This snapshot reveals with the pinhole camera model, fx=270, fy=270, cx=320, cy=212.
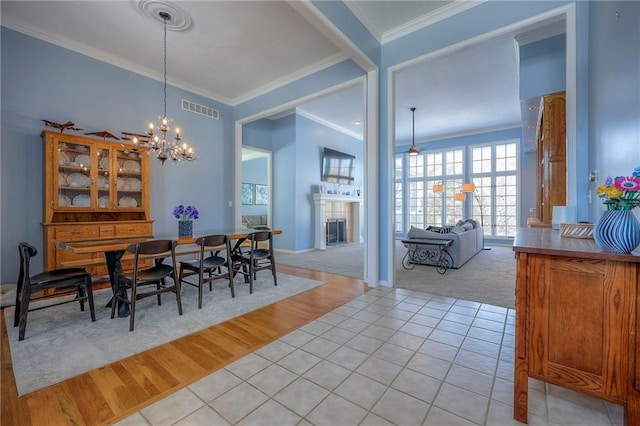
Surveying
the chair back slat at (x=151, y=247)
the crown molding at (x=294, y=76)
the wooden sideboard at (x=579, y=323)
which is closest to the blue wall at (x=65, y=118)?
the crown molding at (x=294, y=76)

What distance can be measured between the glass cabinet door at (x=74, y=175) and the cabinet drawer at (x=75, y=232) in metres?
0.31


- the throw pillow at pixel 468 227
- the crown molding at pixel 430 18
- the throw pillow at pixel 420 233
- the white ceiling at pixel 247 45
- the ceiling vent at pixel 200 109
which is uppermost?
the white ceiling at pixel 247 45

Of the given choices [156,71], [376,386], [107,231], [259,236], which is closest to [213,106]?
[156,71]

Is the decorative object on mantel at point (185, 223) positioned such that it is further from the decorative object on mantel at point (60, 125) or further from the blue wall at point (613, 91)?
the blue wall at point (613, 91)

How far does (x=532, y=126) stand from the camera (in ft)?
18.5

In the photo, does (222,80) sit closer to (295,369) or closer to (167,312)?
(167,312)

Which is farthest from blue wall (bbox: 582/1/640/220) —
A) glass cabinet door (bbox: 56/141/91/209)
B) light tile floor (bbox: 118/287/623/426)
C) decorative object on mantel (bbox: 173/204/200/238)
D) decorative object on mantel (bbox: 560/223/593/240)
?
glass cabinet door (bbox: 56/141/91/209)

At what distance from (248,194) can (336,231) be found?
11.6ft

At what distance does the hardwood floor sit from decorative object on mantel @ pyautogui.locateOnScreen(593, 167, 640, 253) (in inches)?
86.1

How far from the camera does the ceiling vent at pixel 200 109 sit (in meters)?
5.03

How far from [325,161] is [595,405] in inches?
260

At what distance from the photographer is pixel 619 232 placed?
118 cm

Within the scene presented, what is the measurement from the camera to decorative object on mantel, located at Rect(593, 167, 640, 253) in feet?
3.82

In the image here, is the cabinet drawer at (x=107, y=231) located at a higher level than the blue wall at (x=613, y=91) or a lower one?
lower
